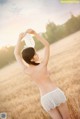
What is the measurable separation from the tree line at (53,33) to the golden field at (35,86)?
7 centimetres

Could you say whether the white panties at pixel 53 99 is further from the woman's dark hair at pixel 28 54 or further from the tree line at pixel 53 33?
the tree line at pixel 53 33

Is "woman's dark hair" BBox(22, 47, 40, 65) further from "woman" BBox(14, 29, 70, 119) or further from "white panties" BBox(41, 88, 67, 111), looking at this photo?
"white panties" BBox(41, 88, 67, 111)

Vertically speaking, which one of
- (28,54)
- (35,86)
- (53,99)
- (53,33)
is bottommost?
(35,86)

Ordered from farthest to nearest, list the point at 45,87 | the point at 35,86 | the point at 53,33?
the point at 53,33 → the point at 35,86 → the point at 45,87

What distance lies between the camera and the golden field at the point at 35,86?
4383 millimetres

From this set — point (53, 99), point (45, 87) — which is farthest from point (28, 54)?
point (53, 99)

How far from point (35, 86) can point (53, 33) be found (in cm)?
82

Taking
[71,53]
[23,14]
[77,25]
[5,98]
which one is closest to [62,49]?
[71,53]

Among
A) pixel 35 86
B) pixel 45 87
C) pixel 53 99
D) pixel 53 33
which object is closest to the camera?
pixel 53 99

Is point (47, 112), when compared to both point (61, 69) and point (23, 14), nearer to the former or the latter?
point (61, 69)

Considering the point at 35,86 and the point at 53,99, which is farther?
Result: the point at 35,86

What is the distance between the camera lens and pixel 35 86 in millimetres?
4457

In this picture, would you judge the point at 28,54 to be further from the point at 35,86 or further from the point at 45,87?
the point at 35,86

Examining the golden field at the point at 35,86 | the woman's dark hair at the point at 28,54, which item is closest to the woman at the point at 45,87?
the woman's dark hair at the point at 28,54
